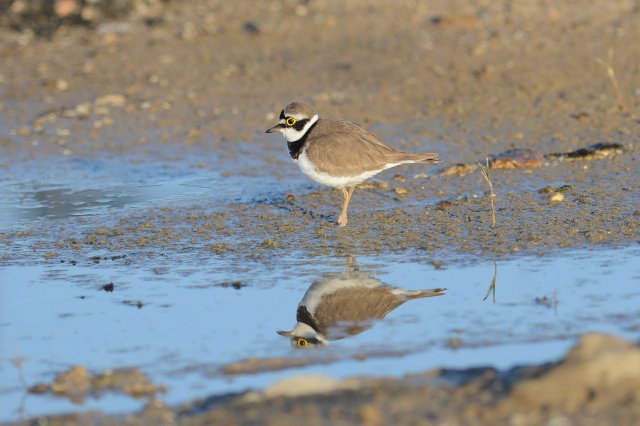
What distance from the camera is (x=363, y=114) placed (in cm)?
1059

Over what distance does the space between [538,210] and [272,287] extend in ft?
8.01

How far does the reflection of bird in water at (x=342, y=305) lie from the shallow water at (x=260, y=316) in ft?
0.21

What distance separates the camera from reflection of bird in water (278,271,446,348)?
5707 millimetres

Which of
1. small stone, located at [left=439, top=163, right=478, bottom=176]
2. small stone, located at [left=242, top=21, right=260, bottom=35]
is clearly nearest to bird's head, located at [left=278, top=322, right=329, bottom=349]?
small stone, located at [left=439, top=163, right=478, bottom=176]

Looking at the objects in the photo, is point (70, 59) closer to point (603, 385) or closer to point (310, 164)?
point (310, 164)

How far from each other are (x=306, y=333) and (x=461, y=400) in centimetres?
132

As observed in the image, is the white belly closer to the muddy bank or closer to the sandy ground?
the sandy ground

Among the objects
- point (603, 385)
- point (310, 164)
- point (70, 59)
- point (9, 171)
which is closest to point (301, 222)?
point (310, 164)

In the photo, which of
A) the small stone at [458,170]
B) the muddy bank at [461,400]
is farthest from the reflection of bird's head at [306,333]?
the small stone at [458,170]

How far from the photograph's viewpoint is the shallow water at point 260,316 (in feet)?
17.0

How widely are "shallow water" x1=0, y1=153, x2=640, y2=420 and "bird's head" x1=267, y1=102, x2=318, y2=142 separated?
125 cm

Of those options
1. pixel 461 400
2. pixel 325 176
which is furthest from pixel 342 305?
pixel 325 176

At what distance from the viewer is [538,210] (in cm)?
792

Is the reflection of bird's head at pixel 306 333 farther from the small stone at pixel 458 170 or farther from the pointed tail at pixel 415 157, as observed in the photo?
the small stone at pixel 458 170
